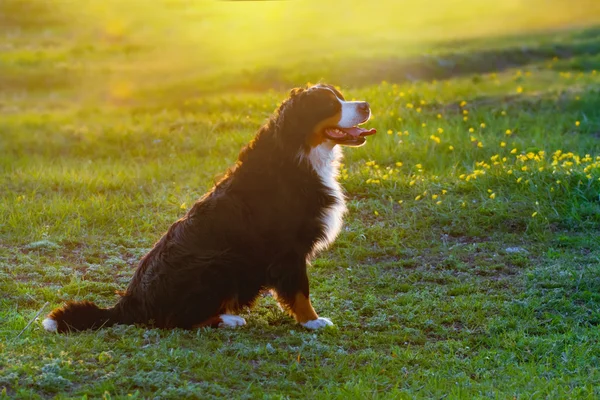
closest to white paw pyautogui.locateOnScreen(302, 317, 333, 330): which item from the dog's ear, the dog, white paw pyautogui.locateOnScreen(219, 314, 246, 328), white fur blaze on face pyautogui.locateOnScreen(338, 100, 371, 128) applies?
the dog

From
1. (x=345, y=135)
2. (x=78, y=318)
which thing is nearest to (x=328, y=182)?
(x=345, y=135)

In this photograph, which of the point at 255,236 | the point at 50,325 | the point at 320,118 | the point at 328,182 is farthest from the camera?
the point at 328,182

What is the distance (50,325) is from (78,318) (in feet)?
0.53

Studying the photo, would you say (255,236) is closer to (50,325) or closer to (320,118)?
(320,118)

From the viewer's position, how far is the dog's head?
4.95 meters

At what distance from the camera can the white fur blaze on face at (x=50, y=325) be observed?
14.9ft

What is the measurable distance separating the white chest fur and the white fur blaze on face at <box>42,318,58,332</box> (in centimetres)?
166

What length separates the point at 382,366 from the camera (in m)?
4.38

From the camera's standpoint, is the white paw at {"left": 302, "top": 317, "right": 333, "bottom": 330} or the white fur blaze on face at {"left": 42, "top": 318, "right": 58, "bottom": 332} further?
the white paw at {"left": 302, "top": 317, "right": 333, "bottom": 330}

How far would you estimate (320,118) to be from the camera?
498cm

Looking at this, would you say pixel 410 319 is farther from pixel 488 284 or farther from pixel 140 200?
pixel 140 200

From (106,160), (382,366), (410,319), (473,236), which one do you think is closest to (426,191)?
(473,236)

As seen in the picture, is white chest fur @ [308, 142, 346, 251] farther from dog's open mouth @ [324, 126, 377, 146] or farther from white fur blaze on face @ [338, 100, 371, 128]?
white fur blaze on face @ [338, 100, 371, 128]

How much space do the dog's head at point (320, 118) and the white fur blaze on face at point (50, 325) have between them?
1763mm
